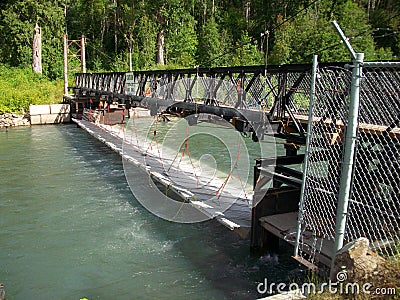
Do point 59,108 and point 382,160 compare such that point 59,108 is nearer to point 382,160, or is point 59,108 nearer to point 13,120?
point 13,120

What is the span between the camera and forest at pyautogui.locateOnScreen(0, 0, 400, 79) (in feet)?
140

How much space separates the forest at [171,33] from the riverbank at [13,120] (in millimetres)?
13078

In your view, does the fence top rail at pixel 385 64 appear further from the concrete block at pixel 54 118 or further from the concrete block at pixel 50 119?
the concrete block at pixel 54 118

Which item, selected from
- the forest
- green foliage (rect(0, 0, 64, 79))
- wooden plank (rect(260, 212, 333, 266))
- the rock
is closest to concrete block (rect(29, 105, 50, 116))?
green foliage (rect(0, 0, 64, 79))

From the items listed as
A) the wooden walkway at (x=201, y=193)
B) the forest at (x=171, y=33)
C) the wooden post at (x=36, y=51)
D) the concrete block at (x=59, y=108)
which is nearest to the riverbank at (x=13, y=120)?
the concrete block at (x=59, y=108)

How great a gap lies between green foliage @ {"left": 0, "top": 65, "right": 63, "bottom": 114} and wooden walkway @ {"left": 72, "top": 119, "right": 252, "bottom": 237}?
1507 cm

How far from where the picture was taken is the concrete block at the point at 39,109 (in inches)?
1236

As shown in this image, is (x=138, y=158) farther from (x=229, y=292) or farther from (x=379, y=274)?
(x=379, y=274)

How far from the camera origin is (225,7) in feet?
209

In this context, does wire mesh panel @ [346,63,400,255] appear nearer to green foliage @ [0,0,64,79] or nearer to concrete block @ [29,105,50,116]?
concrete block @ [29,105,50,116]

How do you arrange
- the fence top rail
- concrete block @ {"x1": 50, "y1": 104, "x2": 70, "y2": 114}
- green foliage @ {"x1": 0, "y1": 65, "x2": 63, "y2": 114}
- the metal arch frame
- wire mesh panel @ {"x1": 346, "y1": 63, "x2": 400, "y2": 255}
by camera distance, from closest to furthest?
the fence top rail < wire mesh panel @ {"x1": 346, "y1": 63, "x2": 400, "y2": 255} < the metal arch frame < green foliage @ {"x1": 0, "y1": 65, "x2": 63, "y2": 114} < concrete block @ {"x1": 50, "y1": 104, "x2": 70, "y2": 114}

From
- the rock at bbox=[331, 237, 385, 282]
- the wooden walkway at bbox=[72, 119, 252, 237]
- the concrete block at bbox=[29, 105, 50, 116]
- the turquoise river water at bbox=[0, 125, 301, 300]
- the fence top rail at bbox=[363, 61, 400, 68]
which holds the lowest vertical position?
the turquoise river water at bbox=[0, 125, 301, 300]

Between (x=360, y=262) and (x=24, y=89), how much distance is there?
3427 cm

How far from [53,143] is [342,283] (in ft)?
70.8
